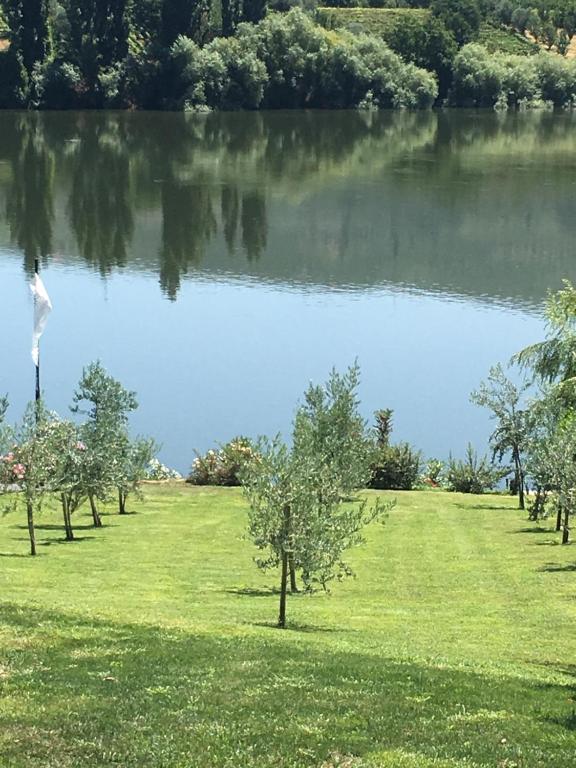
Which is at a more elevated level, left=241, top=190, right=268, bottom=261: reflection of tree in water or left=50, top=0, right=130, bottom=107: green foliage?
left=50, top=0, right=130, bottom=107: green foliage

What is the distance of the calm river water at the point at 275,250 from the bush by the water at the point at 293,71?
1233 cm

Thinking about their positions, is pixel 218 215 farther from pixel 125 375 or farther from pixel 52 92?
pixel 52 92

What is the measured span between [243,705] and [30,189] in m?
77.4

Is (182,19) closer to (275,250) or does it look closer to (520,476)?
(275,250)

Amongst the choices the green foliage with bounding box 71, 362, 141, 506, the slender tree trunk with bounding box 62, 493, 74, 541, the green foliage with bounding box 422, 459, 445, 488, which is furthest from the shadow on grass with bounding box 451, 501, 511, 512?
the slender tree trunk with bounding box 62, 493, 74, 541

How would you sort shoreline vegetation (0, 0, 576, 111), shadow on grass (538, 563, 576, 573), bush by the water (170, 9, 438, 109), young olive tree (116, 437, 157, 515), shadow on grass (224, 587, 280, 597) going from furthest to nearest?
bush by the water (170, 9, 438, 109) < shoreline vegetation (0, 0, 576, 111) < young olive tree (116, 437, 157, 515) < shadow on grass (538, 563, 576, 573) < shadow on grass (224, 587, 280, 597)

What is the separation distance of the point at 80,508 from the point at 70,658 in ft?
59.3

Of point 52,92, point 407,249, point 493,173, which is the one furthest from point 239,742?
point 52,92

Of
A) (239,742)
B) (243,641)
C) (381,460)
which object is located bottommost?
(381,460)

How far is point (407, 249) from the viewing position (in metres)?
71.1

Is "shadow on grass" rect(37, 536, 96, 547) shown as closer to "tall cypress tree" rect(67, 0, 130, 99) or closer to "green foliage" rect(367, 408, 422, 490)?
"green foliage" rect(367, 408, 422, 490)

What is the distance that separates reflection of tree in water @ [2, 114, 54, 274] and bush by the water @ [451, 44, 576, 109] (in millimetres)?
51791

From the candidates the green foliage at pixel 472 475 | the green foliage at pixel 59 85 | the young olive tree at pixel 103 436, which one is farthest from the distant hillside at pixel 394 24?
the young olive tree at pixel 103 436

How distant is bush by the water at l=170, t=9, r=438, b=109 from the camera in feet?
429
